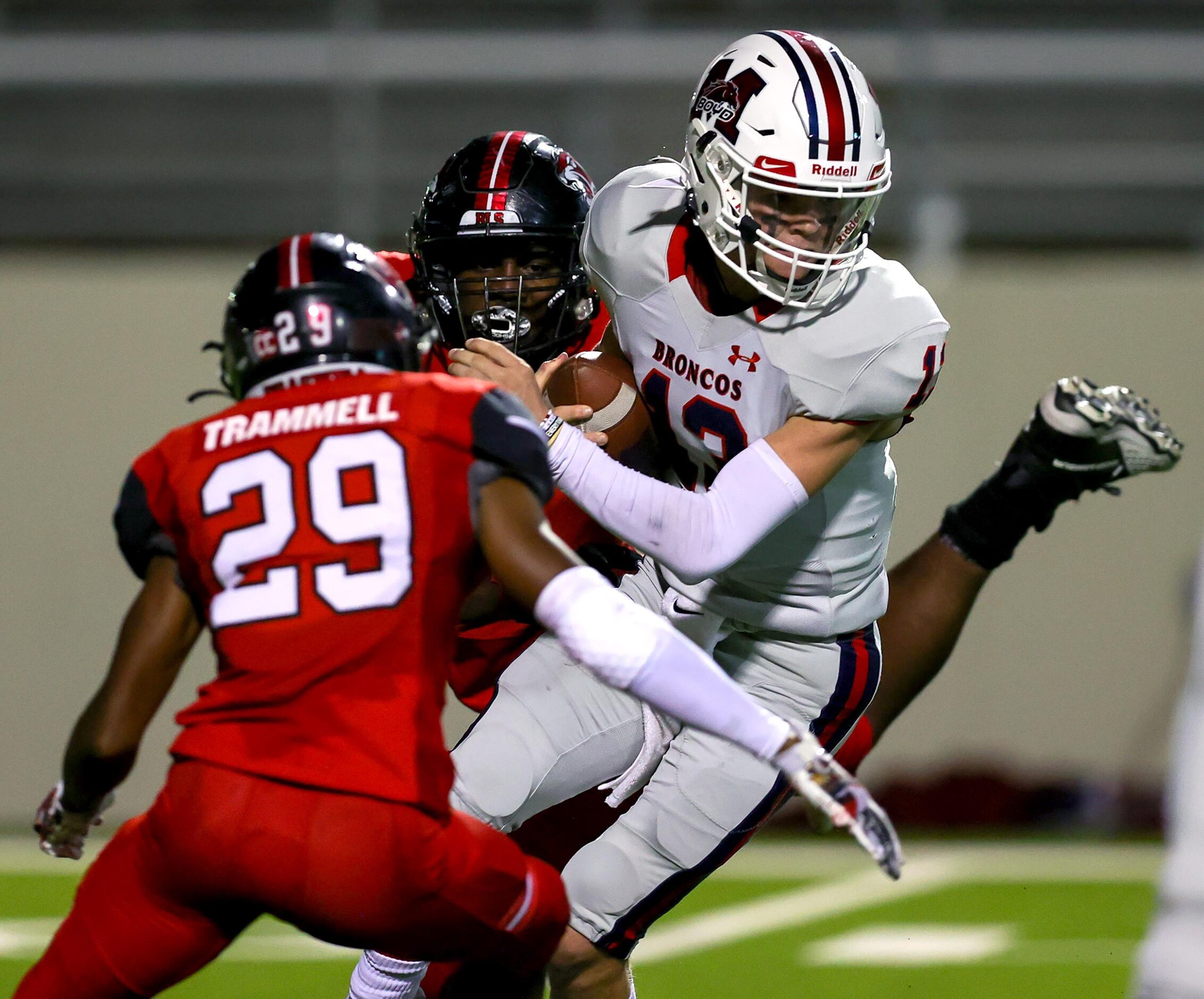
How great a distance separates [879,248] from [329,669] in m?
5.06

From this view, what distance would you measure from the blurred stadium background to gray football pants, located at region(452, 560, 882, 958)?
3.94 ft

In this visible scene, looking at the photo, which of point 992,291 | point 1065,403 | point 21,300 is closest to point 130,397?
point 21,300

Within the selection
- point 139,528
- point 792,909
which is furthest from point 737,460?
point 792,909

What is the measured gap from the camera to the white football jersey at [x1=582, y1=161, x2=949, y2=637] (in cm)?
276

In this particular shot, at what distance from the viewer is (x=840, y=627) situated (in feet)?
9.90

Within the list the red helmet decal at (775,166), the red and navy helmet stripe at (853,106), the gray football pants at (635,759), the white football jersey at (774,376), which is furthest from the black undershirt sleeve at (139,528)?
the red and navy helmet stripe at (853,106)

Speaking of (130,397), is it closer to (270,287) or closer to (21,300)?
(21,300)

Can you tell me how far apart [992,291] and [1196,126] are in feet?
6.69

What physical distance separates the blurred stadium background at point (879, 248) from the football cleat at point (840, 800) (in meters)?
1.99

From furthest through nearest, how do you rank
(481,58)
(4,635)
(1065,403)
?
(481,58)
(4,635)
(1065,403)

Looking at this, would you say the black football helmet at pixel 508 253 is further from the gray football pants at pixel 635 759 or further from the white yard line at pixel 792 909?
the white yard line at pixel 792 909

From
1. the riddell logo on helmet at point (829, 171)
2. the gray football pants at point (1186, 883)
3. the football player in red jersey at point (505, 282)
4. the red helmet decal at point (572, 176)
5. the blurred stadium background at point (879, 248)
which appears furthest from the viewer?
the blurred stadium background at point (879, 248)

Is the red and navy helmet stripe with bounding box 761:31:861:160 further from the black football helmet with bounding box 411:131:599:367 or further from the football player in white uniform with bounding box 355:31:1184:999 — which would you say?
the black football helmet with bounding box 411:131:599:367

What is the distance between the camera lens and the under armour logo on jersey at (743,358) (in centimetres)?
283
